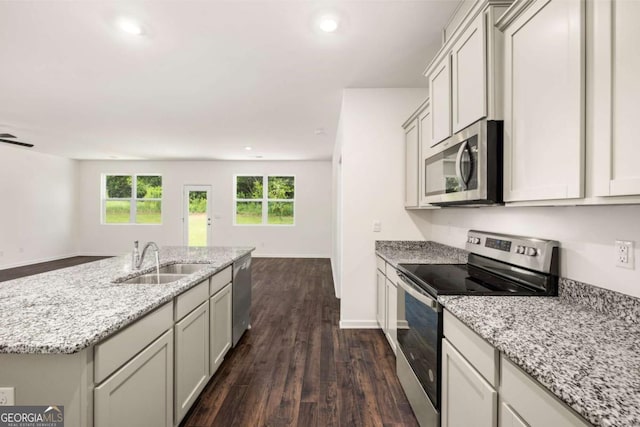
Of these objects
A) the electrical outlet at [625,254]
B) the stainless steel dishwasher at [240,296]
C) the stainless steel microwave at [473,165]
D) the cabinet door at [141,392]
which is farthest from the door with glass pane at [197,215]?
the electrical outlet at [625,254]

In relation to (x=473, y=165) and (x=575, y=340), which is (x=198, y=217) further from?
(x=575, y=340)

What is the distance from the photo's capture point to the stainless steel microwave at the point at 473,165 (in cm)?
144

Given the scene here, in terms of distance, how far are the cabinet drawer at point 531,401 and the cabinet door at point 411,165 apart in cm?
199

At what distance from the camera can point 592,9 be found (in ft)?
3.19

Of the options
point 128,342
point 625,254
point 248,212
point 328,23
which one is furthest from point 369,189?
point 248,212

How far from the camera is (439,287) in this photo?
1.55 m

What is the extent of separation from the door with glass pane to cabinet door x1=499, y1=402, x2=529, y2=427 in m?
8.04

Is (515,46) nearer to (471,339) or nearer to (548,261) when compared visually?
(548,261)

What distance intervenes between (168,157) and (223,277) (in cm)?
651

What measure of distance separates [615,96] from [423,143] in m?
1.74

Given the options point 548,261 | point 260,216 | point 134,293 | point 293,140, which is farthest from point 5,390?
point 260,216

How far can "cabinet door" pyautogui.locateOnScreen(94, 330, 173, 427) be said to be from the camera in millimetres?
1074

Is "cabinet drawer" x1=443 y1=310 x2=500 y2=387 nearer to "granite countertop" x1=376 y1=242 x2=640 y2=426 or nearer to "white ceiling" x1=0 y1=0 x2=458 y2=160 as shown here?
"granite countertop" x1=376 y1=242 x2=640 y2=426

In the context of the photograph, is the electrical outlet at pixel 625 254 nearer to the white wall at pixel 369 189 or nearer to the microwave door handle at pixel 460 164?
the microwave door handle at pixel 460 164
